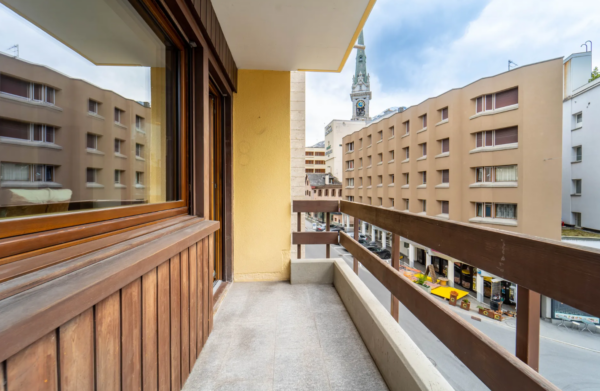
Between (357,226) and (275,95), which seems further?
(275,95)

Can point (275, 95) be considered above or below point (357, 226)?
above

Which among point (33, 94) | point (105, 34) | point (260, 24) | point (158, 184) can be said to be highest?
point (260, 24)

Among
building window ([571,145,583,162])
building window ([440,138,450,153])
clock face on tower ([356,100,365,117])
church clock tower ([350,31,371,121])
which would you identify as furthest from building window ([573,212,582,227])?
clock face on tower ([356,100,365,117])

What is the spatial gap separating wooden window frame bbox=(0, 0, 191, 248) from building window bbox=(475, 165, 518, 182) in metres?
10.8

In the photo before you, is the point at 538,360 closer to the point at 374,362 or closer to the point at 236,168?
the point at 374,362

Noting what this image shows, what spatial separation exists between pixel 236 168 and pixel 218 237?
2.44 feet

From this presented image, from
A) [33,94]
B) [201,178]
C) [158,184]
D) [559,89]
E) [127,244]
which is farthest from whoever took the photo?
[559,89]

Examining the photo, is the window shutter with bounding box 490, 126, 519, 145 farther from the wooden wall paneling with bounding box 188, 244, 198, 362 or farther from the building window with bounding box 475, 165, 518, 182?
the wooden wall paneling with bounding box 188, 244, 198, 362

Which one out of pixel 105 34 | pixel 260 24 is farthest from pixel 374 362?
pixel 260 24

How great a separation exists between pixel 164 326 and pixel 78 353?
45 cm

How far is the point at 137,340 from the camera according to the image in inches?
31.5

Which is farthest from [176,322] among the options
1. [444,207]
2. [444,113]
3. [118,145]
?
[444,207]

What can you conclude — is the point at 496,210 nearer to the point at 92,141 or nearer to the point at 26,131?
the point at 92,141

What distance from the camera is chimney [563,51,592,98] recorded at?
3171 mm
